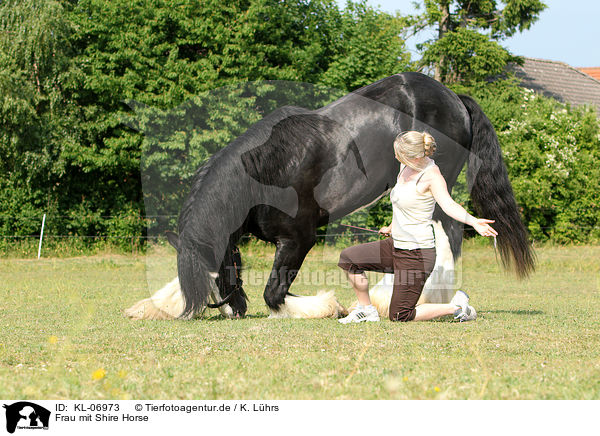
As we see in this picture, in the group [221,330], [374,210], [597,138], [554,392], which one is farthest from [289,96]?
[554,392]

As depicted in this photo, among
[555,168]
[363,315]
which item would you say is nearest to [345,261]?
[363,315]

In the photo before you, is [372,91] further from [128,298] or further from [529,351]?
[128,298]

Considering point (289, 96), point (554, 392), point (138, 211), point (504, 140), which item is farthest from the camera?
point (504, 140)

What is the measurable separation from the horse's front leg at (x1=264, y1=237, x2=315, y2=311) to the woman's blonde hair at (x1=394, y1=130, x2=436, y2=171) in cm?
121

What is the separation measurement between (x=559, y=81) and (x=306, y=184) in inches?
1059

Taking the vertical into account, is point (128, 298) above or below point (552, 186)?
below

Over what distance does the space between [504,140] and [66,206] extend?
1388cm

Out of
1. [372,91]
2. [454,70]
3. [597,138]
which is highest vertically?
[454,70]

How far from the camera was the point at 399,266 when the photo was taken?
4895mm

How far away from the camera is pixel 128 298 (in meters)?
7.85

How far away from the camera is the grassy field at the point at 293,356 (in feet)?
8.87
